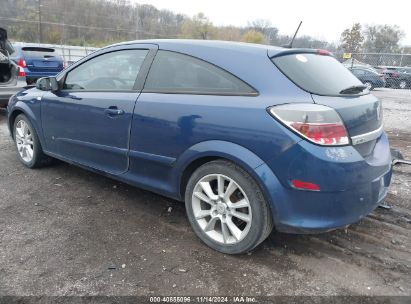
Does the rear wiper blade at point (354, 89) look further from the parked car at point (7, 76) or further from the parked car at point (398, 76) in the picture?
the parked car at point (398, 76)

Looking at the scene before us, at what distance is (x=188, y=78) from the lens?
310 cm

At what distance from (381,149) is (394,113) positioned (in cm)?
835

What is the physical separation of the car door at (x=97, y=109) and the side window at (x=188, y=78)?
0.62ft

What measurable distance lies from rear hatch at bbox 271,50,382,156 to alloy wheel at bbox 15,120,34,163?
3.47 meters

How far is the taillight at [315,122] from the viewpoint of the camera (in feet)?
8.07

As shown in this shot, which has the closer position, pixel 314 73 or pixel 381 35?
pixel 314 73

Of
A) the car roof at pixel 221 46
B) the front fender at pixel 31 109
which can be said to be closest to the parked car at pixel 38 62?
the front fender at pixel 31 109

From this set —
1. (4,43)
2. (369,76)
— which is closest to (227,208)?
(4,43)

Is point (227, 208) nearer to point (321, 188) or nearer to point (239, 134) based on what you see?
point (239, 134)

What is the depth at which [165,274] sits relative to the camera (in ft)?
8.82

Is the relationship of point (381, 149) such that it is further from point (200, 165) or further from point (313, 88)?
point (200, 165)

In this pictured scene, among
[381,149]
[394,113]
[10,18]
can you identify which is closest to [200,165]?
[381,149]

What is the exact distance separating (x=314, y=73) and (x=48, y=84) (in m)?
2.98

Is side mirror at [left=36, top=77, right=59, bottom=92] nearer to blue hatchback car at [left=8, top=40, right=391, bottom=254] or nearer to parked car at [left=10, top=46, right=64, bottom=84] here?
blue hatchback car at [left=8, top=40, right=391, bottom=254]
